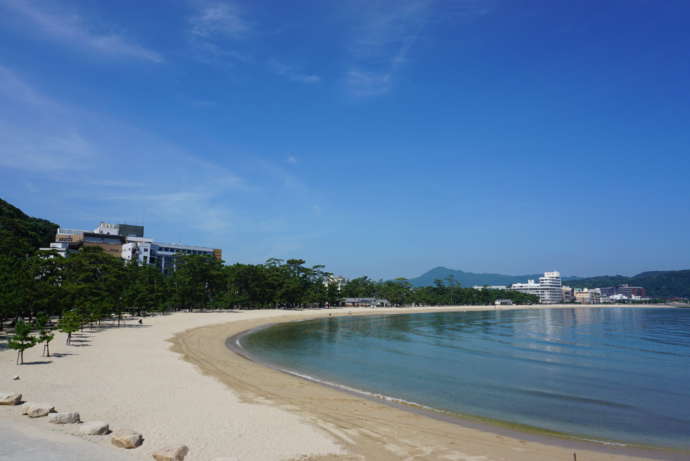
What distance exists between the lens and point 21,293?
30.8m

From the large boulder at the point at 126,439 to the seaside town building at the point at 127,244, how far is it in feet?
313

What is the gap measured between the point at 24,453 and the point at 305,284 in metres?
105

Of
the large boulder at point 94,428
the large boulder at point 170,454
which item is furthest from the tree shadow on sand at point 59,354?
the large boulder at point 170,454

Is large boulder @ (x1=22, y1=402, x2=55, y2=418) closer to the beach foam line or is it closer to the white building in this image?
the beach foam line

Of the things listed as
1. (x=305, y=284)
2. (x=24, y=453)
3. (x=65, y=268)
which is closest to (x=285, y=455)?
(x=24, y=453)

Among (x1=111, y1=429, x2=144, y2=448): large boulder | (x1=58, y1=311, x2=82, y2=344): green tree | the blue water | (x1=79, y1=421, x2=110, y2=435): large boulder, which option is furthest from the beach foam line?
(x1=58, y1=311, x2=82, y2=344): green tree

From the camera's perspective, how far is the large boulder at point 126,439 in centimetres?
1012

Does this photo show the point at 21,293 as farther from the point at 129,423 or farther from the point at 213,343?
the point at 129,423

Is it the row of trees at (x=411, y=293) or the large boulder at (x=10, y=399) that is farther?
the row of trees at (x=411, y=293)

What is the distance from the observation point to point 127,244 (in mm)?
110938

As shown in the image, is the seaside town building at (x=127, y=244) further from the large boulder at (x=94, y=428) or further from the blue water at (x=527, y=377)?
the large boulder at (x=94, y=428)

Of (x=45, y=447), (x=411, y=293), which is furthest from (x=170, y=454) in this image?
(x=411, y=293)

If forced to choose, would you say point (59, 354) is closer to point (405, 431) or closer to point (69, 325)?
point (69, 325)

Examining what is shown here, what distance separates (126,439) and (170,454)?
1479 mm
